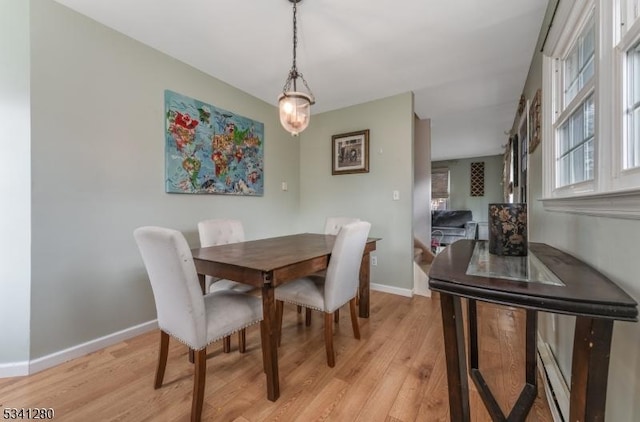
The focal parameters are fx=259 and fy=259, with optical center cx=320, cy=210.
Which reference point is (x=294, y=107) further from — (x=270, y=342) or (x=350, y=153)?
(x=350, y=153)

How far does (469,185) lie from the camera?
273 inches

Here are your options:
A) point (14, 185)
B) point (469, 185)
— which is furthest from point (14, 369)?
point (469, 185)

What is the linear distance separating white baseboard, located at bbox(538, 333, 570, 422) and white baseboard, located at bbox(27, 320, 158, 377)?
265 centimetres

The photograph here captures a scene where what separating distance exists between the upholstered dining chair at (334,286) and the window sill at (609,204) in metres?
1.04

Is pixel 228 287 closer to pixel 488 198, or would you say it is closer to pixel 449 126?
pixel 449 126

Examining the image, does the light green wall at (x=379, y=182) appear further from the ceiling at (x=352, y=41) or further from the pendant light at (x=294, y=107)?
the pendant light at (x=294, y=107)

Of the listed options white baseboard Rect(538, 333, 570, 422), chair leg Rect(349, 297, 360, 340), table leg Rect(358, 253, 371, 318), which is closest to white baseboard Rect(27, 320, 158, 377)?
chair leg Rect(349, 297, 360, 340)

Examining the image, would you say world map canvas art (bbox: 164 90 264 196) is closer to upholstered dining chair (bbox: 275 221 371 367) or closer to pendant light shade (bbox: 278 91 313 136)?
pendant light shade (bbox: 278 91 313 136)

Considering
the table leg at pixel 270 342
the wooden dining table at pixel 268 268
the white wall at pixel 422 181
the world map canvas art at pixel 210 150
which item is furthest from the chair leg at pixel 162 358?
the white wall at pixel 422 181

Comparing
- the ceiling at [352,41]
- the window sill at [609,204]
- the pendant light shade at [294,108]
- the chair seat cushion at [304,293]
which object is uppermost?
the ceiling at [352,41]

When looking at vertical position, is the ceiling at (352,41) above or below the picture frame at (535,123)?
above

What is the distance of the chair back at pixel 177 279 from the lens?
3.70 feet

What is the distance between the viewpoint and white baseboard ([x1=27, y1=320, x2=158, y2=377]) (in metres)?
1.60

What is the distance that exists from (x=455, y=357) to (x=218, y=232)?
1.90 meters
